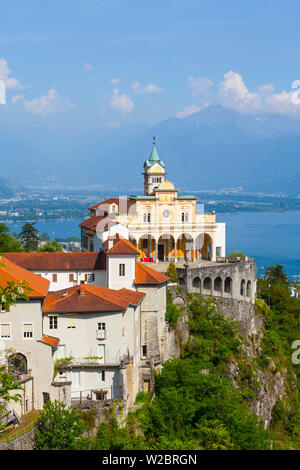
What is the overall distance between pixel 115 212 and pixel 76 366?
92.8ft

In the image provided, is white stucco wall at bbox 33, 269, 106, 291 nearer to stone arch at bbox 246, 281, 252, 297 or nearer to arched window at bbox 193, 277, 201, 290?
arched window at bbox 193, 277, 201, 290

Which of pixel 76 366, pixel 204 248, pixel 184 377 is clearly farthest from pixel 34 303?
pixel 204 248

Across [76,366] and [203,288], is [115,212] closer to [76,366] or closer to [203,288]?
[203,288]

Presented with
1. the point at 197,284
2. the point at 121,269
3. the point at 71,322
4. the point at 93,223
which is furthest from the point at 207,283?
the point at 71,322

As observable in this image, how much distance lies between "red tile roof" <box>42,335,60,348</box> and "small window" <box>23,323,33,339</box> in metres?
0.78

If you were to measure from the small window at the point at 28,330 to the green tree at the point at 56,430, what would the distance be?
4.07m

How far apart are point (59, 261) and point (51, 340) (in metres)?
12.1

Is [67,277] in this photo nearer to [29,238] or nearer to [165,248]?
[165,248]

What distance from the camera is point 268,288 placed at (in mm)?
65312

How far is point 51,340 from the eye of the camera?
33750mm

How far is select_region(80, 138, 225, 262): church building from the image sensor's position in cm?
5934

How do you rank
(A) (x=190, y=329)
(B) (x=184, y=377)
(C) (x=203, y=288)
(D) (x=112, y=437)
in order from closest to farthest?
(D) (x=112, y=437) → (B) (x=184, y=377) → (A) (x=190, y=329) → (C) (x=203, y=288)

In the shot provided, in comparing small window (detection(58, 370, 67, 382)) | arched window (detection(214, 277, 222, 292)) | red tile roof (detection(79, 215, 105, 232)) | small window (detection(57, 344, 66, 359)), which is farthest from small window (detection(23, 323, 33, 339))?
red tile roof (detection(79, 215, 105, 232))

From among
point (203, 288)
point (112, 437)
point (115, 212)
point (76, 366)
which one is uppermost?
point (115, 212)
